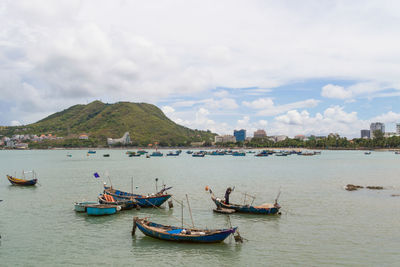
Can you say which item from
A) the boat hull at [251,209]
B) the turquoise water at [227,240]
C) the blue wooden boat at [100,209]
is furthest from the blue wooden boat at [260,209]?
the blue wooden boat at [100,209]

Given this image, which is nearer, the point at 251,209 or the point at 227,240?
the point at 227,240

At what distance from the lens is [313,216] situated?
105 feet

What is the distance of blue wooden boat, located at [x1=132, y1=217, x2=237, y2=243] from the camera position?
23.4 meters

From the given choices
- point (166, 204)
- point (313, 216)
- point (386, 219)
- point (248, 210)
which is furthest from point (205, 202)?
point (386, 219)

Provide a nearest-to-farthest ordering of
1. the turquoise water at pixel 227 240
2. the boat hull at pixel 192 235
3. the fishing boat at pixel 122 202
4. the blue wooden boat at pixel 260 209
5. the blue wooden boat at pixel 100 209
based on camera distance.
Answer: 1. the turquoise water at pixel 227 240
2. the boat hull at pixel 192 235
3. the blue wooden boat at pixel 260 209
4. the blue wooden boat at pixel 100 209
5. the fishing boat at pixel 122 202

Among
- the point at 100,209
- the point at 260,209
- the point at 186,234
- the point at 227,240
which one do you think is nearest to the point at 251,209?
the point at 260,209

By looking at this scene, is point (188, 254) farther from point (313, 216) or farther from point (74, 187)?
point (74, 187)

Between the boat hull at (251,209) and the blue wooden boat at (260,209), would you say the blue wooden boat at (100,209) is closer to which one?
the boat hull at (251,209)

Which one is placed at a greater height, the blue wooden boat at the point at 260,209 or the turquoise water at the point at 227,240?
the blue wooden boat at the point at 260,209

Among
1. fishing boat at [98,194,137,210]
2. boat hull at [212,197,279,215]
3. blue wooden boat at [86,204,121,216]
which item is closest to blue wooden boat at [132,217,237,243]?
blue wooden boat at [86,204,121,216]

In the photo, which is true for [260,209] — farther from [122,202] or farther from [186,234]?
[122,202]

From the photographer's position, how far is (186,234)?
78.1 ft

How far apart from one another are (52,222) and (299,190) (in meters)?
33.4

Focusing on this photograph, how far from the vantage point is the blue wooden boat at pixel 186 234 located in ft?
76.7
